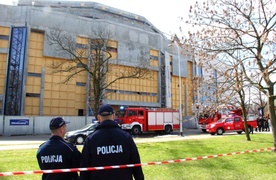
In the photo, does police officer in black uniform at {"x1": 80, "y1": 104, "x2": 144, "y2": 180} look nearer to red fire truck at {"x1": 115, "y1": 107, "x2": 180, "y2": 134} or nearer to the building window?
red fire truck at {"x1": 115, "y1": 107, "x2": 180, "y2": 134}

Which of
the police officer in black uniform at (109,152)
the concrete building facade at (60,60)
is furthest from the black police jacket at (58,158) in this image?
the concrete building facade at (60,60)

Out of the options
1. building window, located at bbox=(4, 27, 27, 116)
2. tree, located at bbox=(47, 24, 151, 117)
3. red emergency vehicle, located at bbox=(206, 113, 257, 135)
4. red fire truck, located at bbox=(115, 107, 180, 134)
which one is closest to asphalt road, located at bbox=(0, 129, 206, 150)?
red fire truck, located at bbox=(115, 107, 180, 134)

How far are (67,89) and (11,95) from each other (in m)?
7.69

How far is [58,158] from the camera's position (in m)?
3.14

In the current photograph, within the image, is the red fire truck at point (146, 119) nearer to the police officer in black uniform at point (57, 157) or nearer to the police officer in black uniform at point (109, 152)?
the police officer in black uniform at point (57, 157)

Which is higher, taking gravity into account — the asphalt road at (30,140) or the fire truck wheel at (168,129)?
the fire truck wheel at (168,129)

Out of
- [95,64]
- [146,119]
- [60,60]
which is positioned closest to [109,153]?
[95,64]

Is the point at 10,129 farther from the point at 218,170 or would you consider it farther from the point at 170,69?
the point at 170,69

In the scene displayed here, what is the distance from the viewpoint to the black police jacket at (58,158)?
3145 mm

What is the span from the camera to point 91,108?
126 ft

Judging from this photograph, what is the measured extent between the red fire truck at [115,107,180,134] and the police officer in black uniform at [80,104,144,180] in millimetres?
21879

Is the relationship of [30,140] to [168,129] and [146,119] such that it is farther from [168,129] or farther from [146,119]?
[168,129]

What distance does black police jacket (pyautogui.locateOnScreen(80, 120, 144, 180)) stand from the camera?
2.89 metres

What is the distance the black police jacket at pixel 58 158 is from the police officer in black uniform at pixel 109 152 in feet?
0.99
